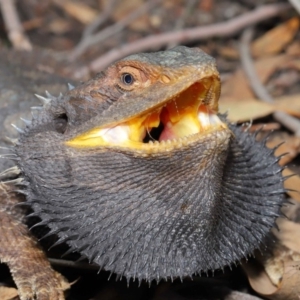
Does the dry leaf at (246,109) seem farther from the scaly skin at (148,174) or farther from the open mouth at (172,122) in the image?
the open mouth at (172,122)

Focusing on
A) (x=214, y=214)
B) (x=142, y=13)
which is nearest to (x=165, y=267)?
(x=214, y=214)

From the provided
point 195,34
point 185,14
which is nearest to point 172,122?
point 195,34

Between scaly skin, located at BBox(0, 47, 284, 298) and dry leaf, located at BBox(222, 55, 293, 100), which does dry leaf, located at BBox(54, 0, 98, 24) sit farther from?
scaly skin, located at BBox(0, 47, 284, 298)

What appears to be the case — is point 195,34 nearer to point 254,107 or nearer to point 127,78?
point 254,107

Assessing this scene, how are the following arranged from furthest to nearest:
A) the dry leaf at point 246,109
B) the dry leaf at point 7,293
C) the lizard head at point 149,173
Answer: the dry leaf at point 246,109, the dry leaf at point 7,293, the lizard head at point 149,173

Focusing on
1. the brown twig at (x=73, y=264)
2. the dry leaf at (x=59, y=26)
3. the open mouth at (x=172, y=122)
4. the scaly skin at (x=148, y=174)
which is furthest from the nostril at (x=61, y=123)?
the dry leaf at (x=59, y=26)

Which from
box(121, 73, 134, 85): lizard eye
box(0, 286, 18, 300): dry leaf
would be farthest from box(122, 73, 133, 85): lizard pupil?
box(0, 286, 18, 300): dry leaf

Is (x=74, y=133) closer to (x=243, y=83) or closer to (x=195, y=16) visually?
(x=243, y=83)
